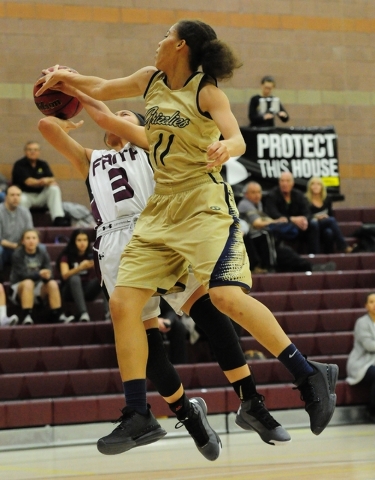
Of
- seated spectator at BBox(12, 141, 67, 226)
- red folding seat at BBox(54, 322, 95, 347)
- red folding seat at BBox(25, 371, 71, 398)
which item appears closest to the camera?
red folding seat at BBox(25, 371, 71, 398)

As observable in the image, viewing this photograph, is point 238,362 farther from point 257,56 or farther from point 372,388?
point 257,56

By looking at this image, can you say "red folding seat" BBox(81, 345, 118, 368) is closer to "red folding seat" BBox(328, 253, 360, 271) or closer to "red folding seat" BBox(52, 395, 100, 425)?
"red folding seat" BBox(52, 395, 100, 425)

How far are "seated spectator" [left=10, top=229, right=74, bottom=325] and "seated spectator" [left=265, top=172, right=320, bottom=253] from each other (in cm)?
324

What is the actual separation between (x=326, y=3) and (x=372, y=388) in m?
7.82

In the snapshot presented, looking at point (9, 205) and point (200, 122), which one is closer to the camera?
point (200, 122)

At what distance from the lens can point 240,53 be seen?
1427cm

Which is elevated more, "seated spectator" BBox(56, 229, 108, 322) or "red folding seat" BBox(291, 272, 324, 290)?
"seated spectator" BBox(56, 229, 108, 322)

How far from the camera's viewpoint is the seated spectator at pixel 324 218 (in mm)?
12258

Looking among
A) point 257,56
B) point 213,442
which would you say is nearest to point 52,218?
point 257,56

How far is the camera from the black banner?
13055 mm

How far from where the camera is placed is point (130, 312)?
461 centimetres

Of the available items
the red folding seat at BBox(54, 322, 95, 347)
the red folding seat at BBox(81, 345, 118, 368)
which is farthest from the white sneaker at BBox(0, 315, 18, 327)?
the red folding seat at BBox(81, 345, 118, 368)

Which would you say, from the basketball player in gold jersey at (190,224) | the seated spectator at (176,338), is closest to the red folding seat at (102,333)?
the seated spectator at (176,338)

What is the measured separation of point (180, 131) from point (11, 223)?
650cm
